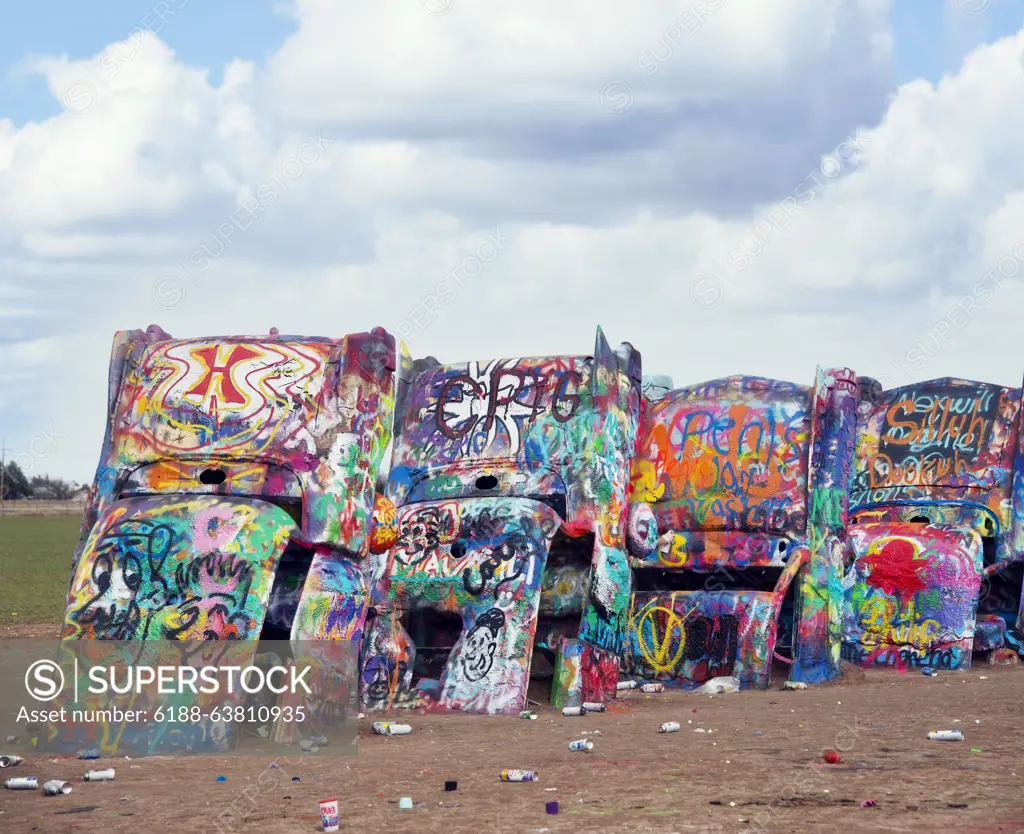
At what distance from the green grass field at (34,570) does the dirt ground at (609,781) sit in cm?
445

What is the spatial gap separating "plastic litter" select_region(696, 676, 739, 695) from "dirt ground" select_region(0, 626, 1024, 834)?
2.20m

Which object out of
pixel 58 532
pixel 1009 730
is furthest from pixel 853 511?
pixel 58 532

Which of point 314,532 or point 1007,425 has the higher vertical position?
point 1007,425

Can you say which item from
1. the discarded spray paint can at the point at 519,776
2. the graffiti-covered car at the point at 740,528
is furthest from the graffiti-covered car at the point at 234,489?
the graffiti-covered car at the point at 740,528

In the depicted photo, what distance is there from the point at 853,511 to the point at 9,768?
12.4 metres

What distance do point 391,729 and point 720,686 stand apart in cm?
433

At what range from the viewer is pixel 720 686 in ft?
50.9

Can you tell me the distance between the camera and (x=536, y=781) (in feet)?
31.4

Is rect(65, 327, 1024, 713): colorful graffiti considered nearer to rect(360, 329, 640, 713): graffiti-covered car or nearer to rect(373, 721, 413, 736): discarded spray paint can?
rect(360, 329, 640, 713): graffiti-covered car

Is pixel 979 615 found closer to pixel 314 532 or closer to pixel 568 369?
pixel 568 369

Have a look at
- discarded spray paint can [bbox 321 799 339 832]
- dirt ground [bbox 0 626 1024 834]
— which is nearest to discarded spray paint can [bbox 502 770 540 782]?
dirt ground [bbox 0 626 1024 834]

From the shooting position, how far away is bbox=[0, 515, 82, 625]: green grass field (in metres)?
Answer: 24.0

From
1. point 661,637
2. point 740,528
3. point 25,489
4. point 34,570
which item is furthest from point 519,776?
point 25,489

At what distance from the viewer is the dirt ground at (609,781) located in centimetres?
833
